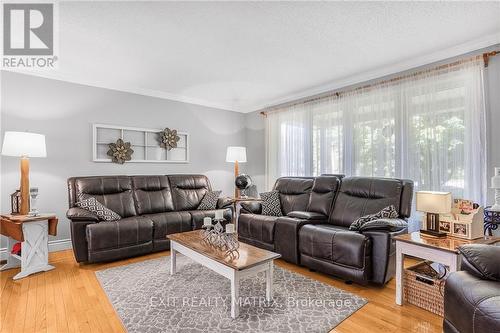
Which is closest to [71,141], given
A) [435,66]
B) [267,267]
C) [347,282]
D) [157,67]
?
[157,67]

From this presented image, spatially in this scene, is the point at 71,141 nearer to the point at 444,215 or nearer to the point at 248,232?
the point at 248,232

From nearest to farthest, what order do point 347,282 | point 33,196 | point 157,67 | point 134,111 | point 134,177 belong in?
point 347,282 < point 33,196 < point 157,67 < point 134,177 < point 134,111

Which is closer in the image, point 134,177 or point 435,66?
point 435,66

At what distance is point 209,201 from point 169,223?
0.83 metres

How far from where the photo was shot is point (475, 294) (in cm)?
137

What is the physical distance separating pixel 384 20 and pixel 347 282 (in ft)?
8.11

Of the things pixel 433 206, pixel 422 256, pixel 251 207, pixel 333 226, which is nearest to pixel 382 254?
pixel 422 256

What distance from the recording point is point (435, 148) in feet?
9.98

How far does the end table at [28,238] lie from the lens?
2.82 meters

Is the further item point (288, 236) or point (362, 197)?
point (362, 197)

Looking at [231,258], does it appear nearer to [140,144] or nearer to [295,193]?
[295,193]

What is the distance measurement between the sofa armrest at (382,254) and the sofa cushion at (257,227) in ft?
3.88

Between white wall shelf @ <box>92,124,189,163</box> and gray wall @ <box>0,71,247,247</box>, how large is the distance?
0.27 ft

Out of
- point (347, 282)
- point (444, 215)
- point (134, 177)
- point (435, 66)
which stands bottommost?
point (347, 282)
